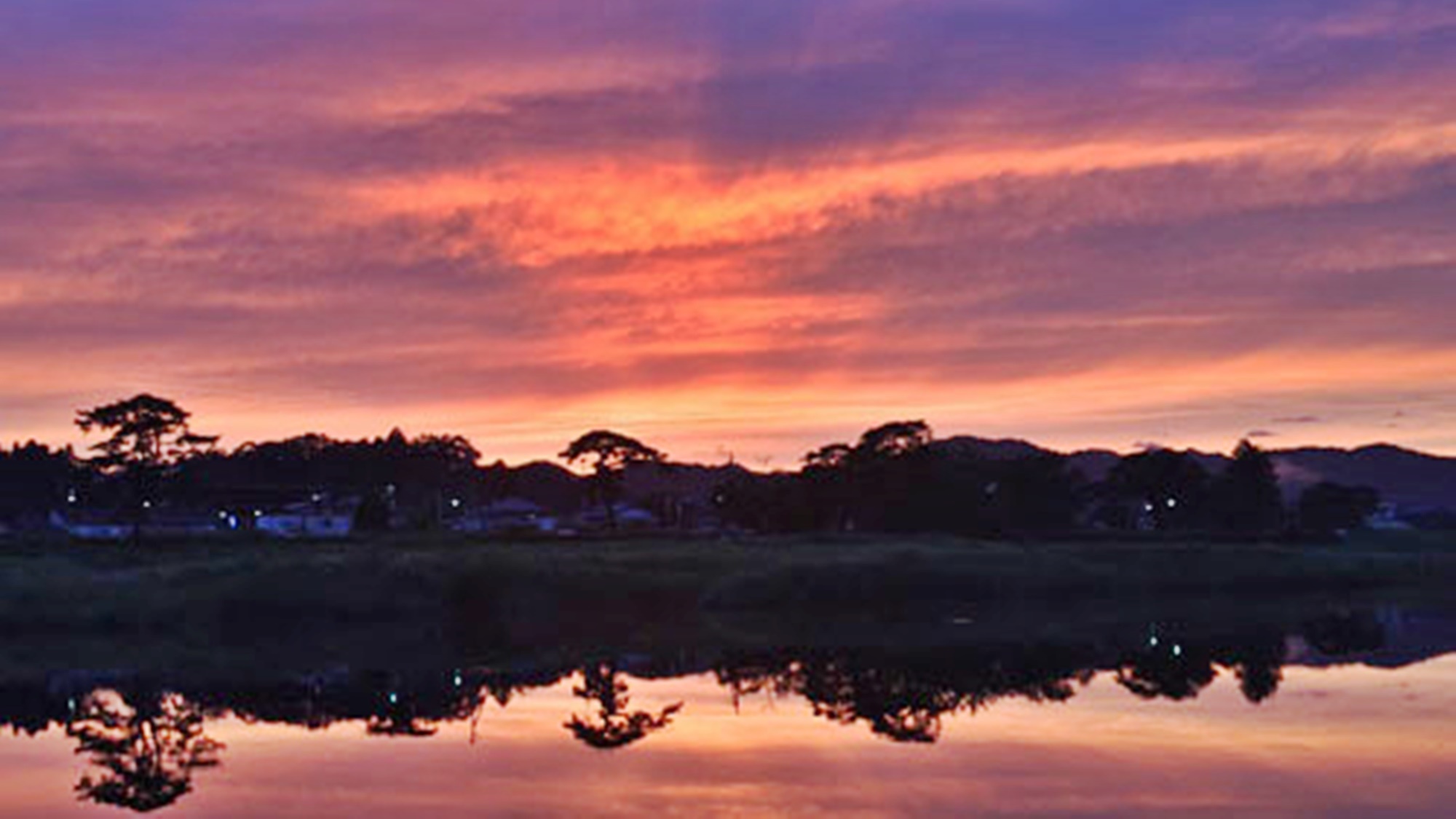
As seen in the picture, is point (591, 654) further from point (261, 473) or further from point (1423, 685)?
point (261, 473)

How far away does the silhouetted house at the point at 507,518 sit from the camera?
141 m

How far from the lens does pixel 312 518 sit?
13888cm

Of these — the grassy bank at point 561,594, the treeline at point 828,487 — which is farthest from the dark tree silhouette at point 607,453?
the grassy bank at point 561,594

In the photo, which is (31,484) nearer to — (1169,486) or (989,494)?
(989,494)

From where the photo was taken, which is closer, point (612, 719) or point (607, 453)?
point (612, 719)

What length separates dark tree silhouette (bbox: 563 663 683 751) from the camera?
31.4 metres

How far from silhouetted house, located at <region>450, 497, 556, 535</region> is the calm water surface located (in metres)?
80.9

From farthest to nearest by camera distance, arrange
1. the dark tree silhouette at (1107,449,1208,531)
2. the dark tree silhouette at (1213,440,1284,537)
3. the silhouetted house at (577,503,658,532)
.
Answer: the silhouetted house at (577,503,658,532) → the dark tree silhouette at (1107,449,1208,531) → the dark tree silhouette at (1213,440,1284,537)

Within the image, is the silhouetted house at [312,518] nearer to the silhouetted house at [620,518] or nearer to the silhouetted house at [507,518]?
the silhouetted house at [507,518]

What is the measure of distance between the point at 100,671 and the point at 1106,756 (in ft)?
96.8

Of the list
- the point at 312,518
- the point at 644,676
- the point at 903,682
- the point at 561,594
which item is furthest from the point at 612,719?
the point at 312,518

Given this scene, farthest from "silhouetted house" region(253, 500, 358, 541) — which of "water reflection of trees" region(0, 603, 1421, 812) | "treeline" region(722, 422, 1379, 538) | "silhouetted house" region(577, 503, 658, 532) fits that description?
"water reflection of trees" region(0, 603, 1421, 812)

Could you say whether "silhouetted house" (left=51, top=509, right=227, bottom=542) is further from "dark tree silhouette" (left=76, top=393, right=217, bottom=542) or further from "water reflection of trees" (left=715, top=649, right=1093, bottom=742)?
"water reflection of trees" (left=715, top=649, right=1093, bottom=742)

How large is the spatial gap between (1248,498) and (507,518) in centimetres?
7333
